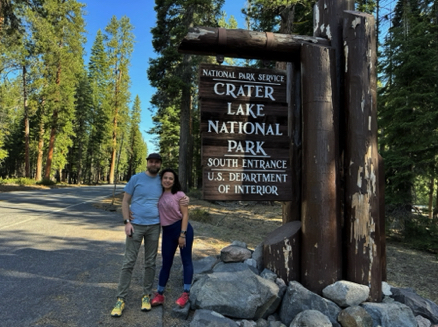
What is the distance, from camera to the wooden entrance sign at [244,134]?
362cm

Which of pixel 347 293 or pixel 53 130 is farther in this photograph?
pixel 53 130

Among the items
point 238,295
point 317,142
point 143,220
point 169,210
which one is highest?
point 317,142

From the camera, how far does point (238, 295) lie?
10.8 ft

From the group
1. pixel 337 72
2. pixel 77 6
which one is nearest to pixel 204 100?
Answer: pixel 337 72

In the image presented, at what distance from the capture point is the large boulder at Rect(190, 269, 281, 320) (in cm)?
322

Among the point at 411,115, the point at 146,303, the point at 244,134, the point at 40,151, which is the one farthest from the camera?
the point at 40,151

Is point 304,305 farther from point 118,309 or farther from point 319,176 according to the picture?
point 118,309

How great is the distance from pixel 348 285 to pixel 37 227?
26.9 ft

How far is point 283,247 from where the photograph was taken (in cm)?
364

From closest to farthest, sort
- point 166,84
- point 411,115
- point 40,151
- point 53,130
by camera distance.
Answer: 1. point 411,115
2. point 166,84
3. point 53,130
4. point 40,151

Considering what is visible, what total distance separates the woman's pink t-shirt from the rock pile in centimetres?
88

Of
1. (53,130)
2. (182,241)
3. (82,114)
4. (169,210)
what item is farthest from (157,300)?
(82,114)

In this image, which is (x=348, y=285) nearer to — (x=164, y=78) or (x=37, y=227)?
(x=37, y=227)

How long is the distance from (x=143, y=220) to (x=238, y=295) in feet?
4.81
